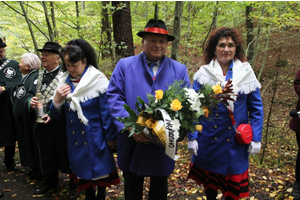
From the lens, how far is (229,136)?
250 centimetres

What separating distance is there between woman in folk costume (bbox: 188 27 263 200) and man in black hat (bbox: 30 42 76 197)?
201cm

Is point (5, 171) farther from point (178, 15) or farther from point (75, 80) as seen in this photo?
point (178, 15)

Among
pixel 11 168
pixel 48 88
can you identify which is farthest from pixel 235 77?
pixel 11 168

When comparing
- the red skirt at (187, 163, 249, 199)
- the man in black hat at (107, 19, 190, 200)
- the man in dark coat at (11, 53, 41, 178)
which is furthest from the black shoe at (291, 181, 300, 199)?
the man in dark coat at (11, 53, 41, 178)

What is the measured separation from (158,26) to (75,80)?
125cm

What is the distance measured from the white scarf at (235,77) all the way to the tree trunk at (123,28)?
9.40ft

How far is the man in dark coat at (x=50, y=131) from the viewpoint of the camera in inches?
126

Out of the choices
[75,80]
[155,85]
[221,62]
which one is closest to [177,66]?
[155,85]

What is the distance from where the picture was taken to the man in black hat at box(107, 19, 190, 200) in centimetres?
228

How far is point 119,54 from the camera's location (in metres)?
5.38

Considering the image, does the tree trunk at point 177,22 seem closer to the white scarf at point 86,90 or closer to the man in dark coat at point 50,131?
the man in dark coat at point 50,131

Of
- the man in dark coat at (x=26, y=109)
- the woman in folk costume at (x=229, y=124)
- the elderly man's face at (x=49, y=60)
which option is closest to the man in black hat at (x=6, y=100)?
the man in dark coat at (x=26, y=109)

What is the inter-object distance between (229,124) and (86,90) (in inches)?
69.5

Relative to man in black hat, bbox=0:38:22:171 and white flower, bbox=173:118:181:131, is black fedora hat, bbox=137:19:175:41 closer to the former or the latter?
white flower, bbox=173:118:181:131
